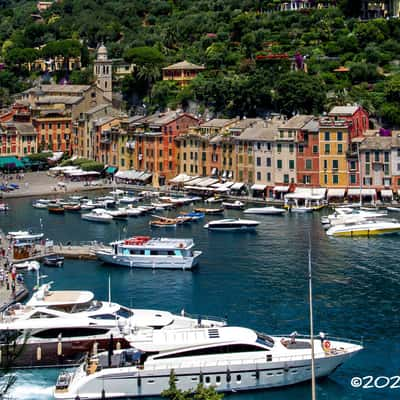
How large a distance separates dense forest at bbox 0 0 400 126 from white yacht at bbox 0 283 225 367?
197 feet

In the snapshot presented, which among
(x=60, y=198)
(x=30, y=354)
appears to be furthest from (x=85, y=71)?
(x=30, y=354)

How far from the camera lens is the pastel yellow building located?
9269 centimetres

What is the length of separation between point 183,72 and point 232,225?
45.4m

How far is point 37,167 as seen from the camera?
4540 inches

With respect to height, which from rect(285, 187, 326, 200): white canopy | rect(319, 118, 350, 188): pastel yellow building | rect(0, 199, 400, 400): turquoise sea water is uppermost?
rect(319, 118, 350, 188): pastel yellow building

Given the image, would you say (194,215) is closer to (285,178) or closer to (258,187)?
(258,187)

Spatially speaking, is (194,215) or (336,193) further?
(336,193)

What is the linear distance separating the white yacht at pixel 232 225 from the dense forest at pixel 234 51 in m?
27.7

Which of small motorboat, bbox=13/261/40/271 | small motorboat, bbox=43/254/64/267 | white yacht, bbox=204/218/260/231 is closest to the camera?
small motorboat, bbox=13/261/40/271

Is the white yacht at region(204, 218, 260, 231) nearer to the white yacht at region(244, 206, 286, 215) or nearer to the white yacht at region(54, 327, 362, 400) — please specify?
the white yacht at region(244, 206, 286, 215)

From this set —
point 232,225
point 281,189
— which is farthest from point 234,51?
point 232,225

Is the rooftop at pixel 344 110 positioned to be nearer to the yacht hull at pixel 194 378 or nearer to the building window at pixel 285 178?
the building window at pixel 285 178

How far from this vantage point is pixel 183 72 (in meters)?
120

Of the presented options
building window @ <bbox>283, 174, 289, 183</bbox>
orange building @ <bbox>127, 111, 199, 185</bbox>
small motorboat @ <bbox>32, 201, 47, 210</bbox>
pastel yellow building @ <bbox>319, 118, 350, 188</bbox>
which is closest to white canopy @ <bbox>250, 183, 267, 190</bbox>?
building window @ <bbox>283, 174, 289, 183</bbox>
